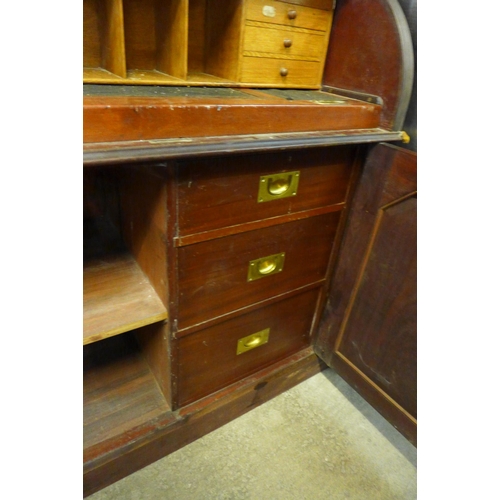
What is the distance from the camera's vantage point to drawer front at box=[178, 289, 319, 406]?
0.98 meters

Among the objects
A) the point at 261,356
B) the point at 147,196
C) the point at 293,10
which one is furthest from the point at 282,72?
the point at 261,356

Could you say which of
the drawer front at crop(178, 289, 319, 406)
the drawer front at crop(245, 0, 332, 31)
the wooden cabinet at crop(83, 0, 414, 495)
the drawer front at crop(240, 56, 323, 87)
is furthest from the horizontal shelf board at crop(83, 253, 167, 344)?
the drawer front at crop(245, 0, 332, 31)

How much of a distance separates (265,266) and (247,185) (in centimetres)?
25

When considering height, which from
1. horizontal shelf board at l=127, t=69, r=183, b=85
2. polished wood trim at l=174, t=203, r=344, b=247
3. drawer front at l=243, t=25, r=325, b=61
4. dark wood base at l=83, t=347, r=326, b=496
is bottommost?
dark wood base at l=83, t=347, r=326, b=496

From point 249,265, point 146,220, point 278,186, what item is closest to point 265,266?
point 249,265

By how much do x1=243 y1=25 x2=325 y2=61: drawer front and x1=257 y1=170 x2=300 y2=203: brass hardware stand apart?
1.04 feet

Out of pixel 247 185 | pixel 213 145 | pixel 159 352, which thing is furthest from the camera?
pixel 159 352

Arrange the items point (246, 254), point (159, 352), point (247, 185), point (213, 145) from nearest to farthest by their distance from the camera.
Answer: point (213, 145) → point (247, 185) → point (246, 254) → point (159, 352)

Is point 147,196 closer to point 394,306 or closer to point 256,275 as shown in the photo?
point 256,275

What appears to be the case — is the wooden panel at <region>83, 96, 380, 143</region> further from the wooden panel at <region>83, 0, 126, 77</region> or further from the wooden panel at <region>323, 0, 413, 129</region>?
the wooden panel at <region>83, 0, 126, 77</region>

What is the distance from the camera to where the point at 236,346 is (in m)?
1.07

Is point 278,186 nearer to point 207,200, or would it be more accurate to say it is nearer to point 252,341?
point 207,200

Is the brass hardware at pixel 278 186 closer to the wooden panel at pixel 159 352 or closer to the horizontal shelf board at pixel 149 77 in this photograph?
the horizontal shelf board at pixel 149 77

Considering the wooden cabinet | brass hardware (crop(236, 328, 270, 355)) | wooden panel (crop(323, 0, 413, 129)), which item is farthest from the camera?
brass hardware (crop(236, 328, 270, 355))
